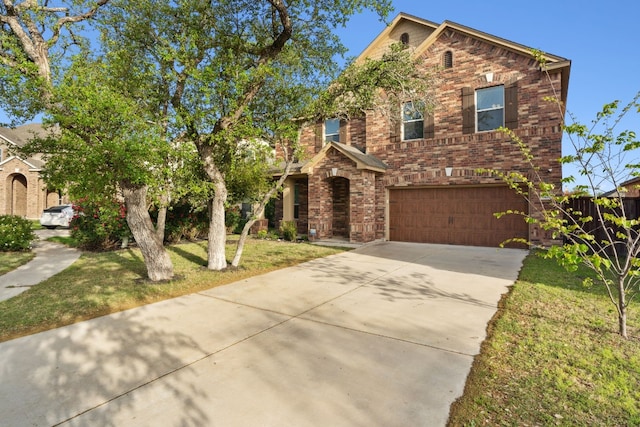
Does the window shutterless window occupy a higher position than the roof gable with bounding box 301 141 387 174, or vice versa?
the roof gable with bounding box 301 141 387 174

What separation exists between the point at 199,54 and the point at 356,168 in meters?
6.82

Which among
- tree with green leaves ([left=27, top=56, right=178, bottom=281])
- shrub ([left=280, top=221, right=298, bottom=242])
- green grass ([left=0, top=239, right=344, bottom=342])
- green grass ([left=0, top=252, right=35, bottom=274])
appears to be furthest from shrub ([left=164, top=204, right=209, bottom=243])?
tree with green leaves ([left=27, top=56, right=178, bottom=281])

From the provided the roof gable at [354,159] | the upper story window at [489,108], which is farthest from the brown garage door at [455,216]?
the upper story window at [489,108]

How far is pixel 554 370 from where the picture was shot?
332cm

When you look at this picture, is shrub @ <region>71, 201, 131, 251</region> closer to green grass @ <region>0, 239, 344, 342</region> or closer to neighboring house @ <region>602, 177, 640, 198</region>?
green grass @ <region>0, 239, 344, 342</region>

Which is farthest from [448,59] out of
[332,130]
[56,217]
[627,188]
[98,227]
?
[56,217]

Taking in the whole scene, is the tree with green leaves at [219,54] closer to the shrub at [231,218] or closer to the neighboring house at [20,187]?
the shrub at [231,218]

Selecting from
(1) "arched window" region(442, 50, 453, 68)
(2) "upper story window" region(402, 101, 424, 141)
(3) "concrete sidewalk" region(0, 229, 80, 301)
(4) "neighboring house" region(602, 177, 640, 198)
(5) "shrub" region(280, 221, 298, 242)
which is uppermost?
(1) "arched window" region(442, 50, 453, 68)

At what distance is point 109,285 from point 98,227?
16.6 feet

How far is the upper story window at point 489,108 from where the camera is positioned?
11.8m

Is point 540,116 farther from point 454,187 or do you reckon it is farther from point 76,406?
point 76,406

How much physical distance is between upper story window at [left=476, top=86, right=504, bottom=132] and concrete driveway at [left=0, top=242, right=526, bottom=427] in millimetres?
7632

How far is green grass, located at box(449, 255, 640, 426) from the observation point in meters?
2.67

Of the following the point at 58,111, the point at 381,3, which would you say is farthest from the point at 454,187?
the point at 58,111
